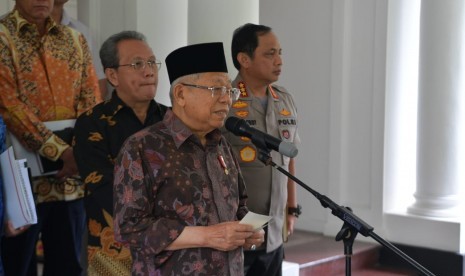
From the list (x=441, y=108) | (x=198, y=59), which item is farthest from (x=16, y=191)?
(x=441, y=108)

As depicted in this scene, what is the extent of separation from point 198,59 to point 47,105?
1.35 meters

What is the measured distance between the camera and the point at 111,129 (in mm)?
2945

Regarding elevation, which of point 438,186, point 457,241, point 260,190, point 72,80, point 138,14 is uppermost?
point 138,14

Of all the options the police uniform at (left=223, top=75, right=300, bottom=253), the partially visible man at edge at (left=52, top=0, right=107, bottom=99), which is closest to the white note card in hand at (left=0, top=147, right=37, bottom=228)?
the police uniform at (left=223, top=75, right=300, bottom=253)

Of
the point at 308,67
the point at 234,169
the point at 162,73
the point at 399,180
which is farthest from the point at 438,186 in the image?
the point at 234,169

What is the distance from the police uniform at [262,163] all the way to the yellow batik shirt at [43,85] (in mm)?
741

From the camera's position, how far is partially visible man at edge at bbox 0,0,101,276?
134 inches

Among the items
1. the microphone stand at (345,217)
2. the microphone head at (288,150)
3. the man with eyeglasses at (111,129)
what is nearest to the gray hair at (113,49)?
the man with eyeglasses at (111,129)

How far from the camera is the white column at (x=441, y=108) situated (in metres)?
5.91

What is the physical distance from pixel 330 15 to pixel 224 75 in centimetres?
433

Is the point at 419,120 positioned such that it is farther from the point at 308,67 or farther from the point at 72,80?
the point at 72,80

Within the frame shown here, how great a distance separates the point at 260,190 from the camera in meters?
3.52

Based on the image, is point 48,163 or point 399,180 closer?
point 48,163

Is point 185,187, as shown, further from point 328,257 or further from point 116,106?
point 328,257
